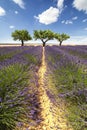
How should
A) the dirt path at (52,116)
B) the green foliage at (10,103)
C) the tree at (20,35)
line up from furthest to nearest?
1. the tree at (20,35)
2. the dirt path at (52,116)
3. the green foliage at (10,103)

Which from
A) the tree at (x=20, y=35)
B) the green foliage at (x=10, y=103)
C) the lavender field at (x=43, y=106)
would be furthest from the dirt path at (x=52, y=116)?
the tree at (x=20, y=35)

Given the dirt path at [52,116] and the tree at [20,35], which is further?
the tree at [20,35]

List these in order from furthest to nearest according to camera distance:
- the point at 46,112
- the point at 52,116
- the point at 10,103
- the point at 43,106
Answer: the point at 43,106 < the point at 46,112 < the point at 52,116 < the point at 10,103

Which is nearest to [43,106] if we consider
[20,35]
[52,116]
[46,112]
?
[46,112]

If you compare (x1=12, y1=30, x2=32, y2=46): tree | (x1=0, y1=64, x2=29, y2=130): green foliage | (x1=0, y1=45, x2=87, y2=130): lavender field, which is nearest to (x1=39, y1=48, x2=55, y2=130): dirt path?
(x1=0, y1=45, x2=87, y2=130): lavender field

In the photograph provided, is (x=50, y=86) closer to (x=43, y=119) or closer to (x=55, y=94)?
(x=55, y=94)

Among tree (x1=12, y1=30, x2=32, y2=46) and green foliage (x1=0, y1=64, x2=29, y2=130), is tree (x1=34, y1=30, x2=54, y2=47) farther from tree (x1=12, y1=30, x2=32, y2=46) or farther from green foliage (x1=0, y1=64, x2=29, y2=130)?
green foliage (x1=0, y1=64, x2=29, y2=130)

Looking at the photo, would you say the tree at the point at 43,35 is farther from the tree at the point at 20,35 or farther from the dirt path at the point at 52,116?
the dirt path at the point at 52,116

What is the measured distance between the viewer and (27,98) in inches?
151

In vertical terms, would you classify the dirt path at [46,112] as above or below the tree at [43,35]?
below

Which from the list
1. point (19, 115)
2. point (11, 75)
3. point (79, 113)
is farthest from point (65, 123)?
point (11, 75)

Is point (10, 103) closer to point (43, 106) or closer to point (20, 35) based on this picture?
point (43, 106)

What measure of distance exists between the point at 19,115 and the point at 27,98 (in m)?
0.66

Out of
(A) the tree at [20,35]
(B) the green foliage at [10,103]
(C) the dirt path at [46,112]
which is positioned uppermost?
(A) the tree at [20,35]
